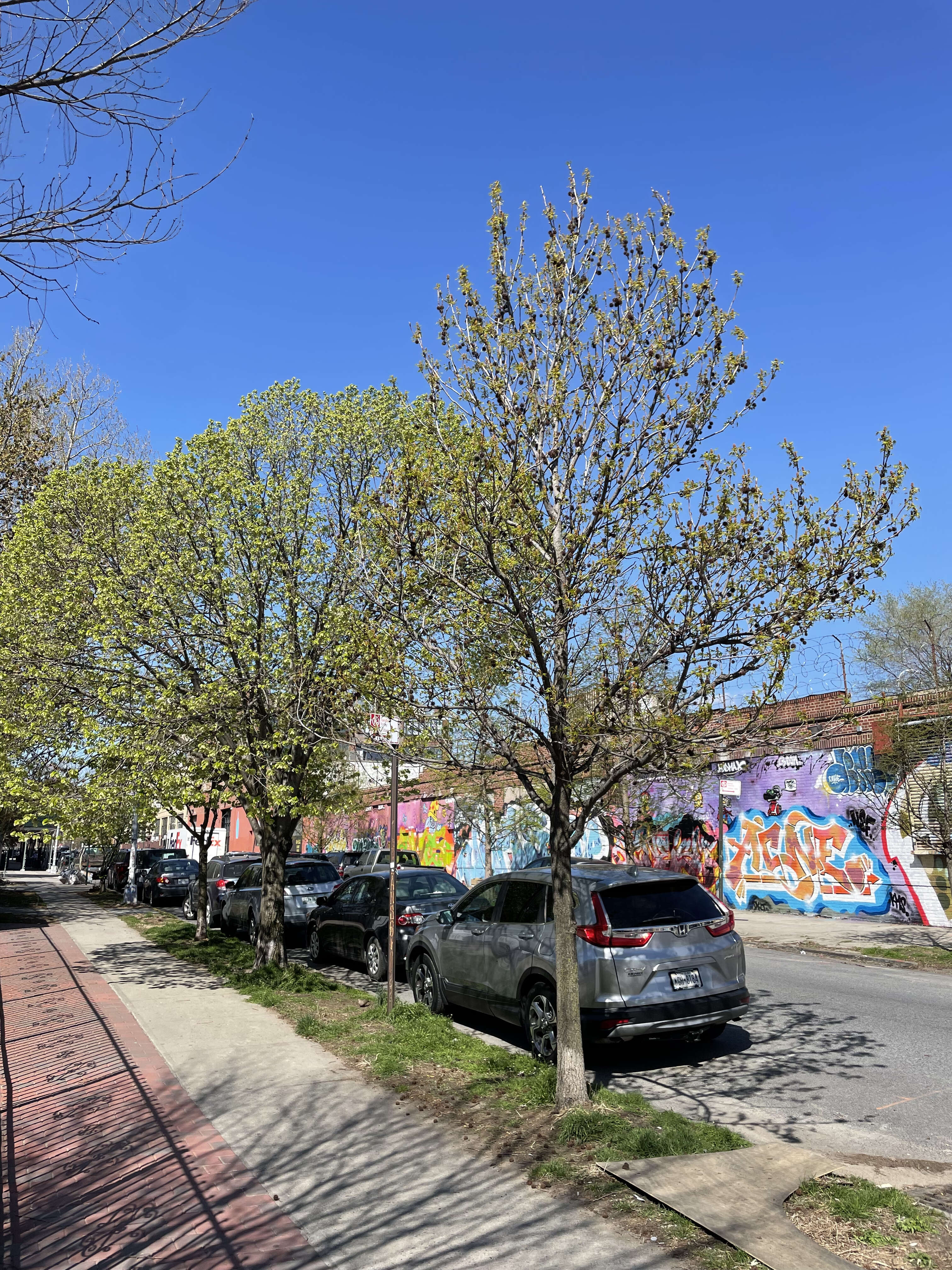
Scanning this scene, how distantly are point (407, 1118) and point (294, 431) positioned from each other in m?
8.78

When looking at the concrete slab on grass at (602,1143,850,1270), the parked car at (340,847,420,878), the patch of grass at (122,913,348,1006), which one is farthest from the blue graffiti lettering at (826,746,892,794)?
the concrete slab on grass at (602,1143,850,1270)

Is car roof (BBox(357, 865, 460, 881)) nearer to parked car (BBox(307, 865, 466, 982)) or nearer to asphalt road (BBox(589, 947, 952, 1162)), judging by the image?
parked car (BBox(307, 865, 466, 982))

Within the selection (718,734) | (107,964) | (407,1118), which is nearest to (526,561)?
(718,734)

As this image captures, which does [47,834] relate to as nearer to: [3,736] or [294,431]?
[3,736]

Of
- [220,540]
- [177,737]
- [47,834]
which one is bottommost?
[47,834]

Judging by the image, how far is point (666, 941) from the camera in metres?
7.65

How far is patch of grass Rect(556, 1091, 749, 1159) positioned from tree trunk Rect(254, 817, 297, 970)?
7591 mm

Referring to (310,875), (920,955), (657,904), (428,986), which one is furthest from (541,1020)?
(310,875)

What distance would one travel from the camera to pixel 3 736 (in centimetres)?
1355

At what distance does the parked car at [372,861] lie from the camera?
3002 cm

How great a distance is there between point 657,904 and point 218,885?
17.0 meters

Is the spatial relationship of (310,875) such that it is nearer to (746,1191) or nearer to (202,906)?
(202,906)

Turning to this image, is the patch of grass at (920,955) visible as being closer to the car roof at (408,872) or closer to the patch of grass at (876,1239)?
the car roof at (408,872)

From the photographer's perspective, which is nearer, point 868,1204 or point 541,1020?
point 868,1204
